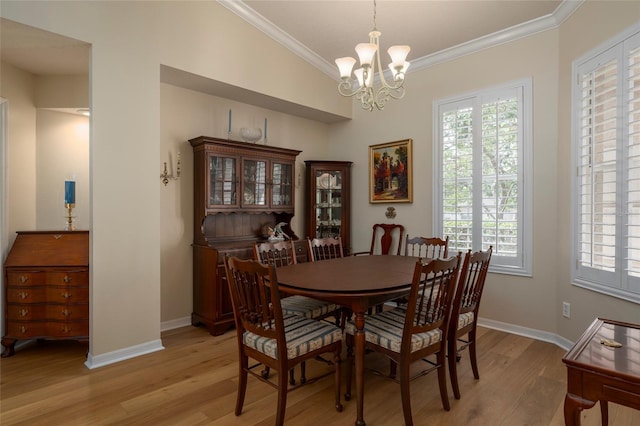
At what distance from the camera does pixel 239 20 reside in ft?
11.9

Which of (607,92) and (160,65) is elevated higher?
(160,65)

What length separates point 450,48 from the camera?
3.96m

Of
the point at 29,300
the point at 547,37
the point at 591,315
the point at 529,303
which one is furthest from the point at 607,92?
the point at 29,300

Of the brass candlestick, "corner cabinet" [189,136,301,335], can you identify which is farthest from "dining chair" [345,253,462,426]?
the brass candlestick

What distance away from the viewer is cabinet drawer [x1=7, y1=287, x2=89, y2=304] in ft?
9.58

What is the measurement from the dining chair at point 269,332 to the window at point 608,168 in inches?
84.4

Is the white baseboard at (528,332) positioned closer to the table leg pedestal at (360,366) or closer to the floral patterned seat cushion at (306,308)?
the floral patterned seat cushion at (306,308)

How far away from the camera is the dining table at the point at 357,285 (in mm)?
1960

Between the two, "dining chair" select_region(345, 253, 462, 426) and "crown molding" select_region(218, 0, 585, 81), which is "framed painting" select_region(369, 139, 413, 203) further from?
"dining chair" select_region(345, 253, 462, 426)

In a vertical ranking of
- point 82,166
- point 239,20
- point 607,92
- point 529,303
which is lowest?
point 529,303

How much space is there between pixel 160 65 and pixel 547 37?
361 centimetres

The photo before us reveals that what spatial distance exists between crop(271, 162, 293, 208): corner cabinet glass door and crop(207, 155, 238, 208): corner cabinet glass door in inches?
21.1

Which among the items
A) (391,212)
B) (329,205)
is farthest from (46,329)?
(391,212)

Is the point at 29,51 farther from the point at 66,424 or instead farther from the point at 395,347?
the point at 395,347
